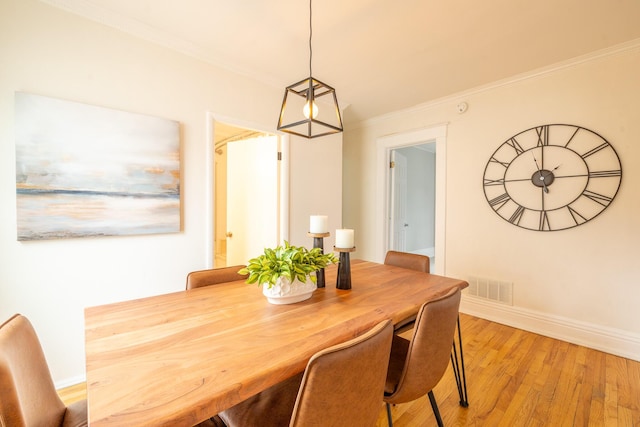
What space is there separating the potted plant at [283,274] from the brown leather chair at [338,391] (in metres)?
0.42

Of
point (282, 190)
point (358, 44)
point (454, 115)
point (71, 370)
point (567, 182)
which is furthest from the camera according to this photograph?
point (454, 115)

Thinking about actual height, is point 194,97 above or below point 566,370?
above

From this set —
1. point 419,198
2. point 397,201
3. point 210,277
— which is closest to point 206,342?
point 210,277

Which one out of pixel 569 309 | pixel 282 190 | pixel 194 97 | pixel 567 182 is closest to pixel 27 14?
pixel 194 97

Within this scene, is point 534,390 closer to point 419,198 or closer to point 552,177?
point 552,177

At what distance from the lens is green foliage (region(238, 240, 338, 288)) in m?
1.20

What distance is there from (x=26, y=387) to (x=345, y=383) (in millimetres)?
910

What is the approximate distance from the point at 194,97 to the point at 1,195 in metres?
1.39

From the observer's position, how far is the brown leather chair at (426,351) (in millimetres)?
1093

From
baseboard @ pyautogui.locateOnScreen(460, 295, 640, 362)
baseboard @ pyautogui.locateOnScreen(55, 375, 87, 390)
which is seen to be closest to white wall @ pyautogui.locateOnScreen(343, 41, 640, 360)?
baseboard @ pyautogui.locateOnScreen(460, 295, 640, 362)

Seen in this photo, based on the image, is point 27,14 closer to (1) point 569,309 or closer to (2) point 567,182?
(2) point 567,182

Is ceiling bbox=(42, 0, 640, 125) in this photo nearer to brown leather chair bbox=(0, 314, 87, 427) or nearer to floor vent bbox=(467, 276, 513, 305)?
brown leather chair bbox=(0, 314, 87, 427)

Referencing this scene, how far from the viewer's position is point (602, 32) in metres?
2.09

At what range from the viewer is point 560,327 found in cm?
254
